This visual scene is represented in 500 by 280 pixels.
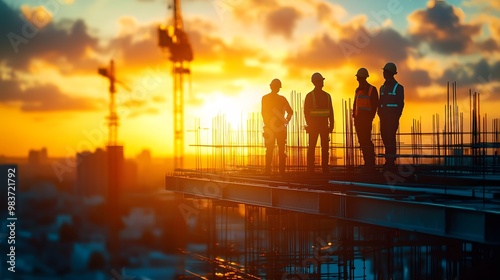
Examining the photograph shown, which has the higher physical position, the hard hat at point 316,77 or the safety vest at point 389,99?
the hard hat at point 316,77

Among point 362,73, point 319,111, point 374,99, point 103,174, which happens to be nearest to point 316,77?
point 319,111

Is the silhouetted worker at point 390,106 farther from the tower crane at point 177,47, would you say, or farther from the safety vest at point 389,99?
the tower crane at point 177,47

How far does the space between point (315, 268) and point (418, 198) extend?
55.1 feet

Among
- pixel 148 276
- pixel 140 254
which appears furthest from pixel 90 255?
pixel 148 276

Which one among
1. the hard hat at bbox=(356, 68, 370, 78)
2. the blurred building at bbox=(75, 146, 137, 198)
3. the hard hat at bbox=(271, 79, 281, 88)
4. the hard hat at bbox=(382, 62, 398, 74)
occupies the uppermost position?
the hard hat at bbox=(382, 62, 398, 74)

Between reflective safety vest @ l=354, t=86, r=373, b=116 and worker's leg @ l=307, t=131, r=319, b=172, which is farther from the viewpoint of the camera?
worker's leg @ l=307, t=131, r=319, b=172

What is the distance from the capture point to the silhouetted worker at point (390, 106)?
54.0 ft

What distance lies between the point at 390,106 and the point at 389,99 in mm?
151

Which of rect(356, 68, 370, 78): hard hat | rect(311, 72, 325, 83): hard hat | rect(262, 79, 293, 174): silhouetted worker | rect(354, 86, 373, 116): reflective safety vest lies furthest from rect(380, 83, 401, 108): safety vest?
rect(262, 79, 293, 174): silhouetted worker

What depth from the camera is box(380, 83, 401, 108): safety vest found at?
16.5 m

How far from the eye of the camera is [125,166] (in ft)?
221

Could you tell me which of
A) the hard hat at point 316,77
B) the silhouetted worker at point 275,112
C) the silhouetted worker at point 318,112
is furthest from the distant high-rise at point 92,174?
the hard hat at point 316,77

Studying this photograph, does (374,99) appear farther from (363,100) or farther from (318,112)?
(318,112)

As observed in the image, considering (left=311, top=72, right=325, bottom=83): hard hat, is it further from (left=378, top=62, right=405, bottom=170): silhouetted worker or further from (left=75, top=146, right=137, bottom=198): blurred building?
(left=75, top=146, right=137, bottom=198): blurred building
